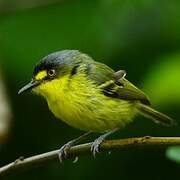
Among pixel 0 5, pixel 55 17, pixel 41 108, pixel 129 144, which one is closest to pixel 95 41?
pixel 55 17

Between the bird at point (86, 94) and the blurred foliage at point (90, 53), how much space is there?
554 mm

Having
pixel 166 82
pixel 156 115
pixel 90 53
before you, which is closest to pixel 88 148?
pixel 156 115

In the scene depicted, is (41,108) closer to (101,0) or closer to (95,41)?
(95,41)

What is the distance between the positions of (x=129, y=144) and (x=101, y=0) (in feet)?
7.61

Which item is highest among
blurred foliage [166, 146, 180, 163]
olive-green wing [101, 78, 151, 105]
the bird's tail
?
olive-green wing [101, 78, 151, 105]

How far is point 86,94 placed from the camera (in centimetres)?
447

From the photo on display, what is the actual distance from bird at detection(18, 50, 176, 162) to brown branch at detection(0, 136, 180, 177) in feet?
1.94

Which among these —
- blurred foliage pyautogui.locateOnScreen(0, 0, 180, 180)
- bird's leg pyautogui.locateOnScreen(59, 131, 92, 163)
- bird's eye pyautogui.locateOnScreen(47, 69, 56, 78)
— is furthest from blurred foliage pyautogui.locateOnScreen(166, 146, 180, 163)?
blurred foliage pyautogui.locateOnScreen(0, 0, 180, 180)

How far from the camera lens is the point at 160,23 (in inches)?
239

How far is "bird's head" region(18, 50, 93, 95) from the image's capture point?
169 inches

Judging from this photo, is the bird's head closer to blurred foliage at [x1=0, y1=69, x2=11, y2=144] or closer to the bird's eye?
the bird's eye

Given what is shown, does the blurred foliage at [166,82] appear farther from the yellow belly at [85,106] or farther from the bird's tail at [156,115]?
the yellow belly at [85,106]

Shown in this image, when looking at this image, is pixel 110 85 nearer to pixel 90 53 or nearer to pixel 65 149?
pixel 65 149

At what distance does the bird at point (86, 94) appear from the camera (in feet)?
14.1
